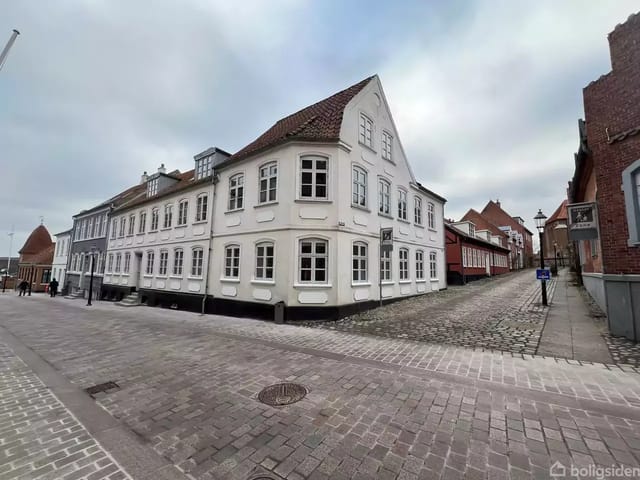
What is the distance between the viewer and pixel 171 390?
4.38 m

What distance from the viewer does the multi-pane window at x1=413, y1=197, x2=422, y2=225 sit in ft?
55.9

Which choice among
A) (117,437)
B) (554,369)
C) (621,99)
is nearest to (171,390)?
(117,437)

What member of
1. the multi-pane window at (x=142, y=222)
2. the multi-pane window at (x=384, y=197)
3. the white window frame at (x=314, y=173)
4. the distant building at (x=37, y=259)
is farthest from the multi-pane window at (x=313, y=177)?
the distant building at (x=37, y=259)

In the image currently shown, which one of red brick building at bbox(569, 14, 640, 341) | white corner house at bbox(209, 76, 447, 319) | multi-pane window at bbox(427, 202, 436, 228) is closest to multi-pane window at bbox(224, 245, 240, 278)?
white corner house at bbox(209, 76, 447, 319)

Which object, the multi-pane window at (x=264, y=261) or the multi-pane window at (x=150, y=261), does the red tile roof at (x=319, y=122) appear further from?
the multi-pane window at (x=150, y=261)

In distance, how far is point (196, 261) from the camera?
49.3 ft

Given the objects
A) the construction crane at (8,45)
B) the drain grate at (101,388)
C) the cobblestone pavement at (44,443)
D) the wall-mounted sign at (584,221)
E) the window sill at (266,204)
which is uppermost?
the construction crane at (8,45)

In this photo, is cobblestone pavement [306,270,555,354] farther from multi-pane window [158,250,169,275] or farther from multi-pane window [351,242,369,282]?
multi-pane window [158,250,169,275]

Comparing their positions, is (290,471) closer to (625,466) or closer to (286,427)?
(286,427)

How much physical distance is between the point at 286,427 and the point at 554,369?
16.2 feet

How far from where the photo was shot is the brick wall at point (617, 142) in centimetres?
675

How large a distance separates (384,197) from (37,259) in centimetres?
5635

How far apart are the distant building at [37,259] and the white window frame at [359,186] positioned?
47453 millimetres

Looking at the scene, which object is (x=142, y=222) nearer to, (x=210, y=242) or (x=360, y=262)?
(x=210, y=242)
